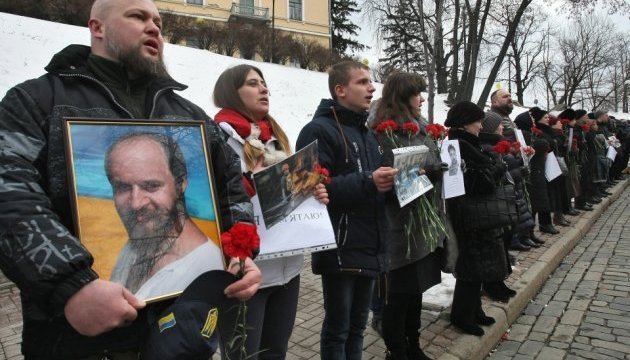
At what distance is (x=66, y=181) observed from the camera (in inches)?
51.6

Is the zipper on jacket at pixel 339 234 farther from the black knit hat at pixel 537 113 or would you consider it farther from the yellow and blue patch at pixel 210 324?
the black knit hat at pixel 537 113

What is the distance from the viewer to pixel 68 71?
4.72ft

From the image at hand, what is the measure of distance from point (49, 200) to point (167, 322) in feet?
1.63

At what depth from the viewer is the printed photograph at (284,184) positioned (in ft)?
7.02

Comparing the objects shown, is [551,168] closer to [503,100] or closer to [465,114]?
[503,100]

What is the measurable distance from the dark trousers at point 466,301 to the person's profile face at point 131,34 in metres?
3.11

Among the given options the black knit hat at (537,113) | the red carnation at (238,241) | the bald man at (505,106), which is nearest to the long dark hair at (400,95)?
the red carnation at (238,241)

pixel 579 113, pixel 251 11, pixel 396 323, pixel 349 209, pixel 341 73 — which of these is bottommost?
pixel 396 323

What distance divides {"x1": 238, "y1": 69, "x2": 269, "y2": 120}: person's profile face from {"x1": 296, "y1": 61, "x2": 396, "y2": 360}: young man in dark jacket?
371 millimetres

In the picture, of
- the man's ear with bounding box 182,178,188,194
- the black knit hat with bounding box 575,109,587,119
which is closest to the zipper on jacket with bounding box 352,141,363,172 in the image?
the man's ear with bounding box 182,178,188,194

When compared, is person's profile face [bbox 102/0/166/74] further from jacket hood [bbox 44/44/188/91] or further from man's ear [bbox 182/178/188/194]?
man's ear [bbox 182/178/188/194]

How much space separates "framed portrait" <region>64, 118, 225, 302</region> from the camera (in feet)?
4.16

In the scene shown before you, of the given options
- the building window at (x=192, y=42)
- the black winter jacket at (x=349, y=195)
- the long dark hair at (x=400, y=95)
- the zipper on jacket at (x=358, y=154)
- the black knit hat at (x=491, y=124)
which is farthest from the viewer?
the building window at (x=192, y=42)

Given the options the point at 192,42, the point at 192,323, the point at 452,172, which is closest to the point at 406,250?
the point at 452,172
